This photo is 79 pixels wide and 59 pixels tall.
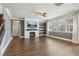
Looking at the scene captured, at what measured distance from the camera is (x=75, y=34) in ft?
17.8

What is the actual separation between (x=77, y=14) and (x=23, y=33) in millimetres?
5116

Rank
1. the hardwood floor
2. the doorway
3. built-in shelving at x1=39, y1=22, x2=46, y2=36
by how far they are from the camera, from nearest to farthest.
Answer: the hardwood floor → the doorway → built-in shelving at x1=39, y1=22, x2=46, y2=36

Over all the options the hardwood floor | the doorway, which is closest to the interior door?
the doorway

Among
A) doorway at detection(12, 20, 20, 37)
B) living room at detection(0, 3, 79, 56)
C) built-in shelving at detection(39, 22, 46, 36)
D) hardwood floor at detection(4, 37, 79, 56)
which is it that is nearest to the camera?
hardwood floor at detection(4, 37, 79, 56)

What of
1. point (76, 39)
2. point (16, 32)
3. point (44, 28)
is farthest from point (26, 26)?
point (76, 39)

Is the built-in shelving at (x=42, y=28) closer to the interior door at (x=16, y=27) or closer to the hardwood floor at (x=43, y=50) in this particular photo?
the interior door at (x=16, y=27)

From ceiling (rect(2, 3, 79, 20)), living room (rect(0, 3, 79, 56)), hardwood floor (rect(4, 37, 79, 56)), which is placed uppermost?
ceiling (rect(2, 3, 79, 20))

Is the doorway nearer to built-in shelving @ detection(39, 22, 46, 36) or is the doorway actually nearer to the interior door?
the interior door

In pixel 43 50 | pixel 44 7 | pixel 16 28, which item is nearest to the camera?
pixel 43 50

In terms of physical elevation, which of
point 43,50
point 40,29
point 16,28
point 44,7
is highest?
point 44,7

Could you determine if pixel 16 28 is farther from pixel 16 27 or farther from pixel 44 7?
pixel 44 7

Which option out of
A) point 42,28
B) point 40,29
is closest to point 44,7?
Result: point 40,29

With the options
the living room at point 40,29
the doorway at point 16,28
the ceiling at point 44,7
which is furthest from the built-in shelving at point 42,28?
the ceiling at point 44,7

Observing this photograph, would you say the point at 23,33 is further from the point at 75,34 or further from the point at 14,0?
the point at 14,0
